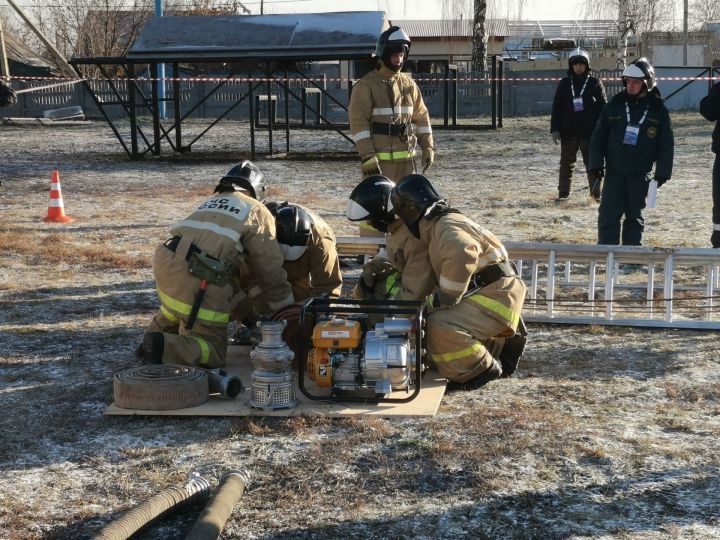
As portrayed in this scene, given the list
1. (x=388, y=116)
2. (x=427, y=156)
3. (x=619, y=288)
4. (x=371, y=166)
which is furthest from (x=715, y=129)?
(x=371, y=166)

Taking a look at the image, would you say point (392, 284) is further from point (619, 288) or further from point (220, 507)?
point (220, 507)

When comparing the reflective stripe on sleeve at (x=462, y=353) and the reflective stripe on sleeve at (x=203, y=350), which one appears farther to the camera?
the reflective stripe on sleeve at (x=203, y=350)

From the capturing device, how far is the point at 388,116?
8969 mm

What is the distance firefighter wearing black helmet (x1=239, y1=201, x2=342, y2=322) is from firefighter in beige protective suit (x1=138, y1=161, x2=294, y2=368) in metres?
0.19

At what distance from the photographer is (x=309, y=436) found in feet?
17.5

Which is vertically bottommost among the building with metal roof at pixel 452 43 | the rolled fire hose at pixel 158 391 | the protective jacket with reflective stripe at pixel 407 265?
the rolled fire hose at pixel 158 391

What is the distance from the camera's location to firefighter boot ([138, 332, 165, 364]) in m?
6.07

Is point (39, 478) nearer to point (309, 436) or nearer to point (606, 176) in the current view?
point (309, 436)

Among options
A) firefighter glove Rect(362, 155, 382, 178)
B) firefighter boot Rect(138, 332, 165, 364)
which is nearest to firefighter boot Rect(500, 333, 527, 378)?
firefighter boot Rect(138, 332, 165, 364)

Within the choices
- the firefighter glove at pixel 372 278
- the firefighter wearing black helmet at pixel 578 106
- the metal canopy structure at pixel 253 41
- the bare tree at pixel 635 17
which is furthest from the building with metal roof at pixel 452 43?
the firefighter glove at pixel 372 278

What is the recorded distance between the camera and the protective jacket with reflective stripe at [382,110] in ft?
29.1

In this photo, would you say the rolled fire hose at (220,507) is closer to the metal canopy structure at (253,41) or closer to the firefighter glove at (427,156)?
the firefighter glove at (427,156)

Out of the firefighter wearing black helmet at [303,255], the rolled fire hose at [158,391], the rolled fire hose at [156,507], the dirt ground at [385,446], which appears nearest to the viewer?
the rolled fire hose at [156,507]

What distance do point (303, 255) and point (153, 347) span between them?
134 centimetres
